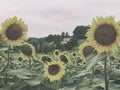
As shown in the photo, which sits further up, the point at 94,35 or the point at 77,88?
the point at 94,35

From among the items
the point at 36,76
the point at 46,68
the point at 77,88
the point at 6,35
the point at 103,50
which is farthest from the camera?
the point at 46,68

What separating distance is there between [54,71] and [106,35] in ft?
11.0

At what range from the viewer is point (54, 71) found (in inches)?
307

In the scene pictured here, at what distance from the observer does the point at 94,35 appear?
4707mm

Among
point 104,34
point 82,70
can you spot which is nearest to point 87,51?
point 82,70

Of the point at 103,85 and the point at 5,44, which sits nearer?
the point at 103,85

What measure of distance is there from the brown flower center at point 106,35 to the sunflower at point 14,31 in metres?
1.79

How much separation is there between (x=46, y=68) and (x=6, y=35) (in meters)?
1.44

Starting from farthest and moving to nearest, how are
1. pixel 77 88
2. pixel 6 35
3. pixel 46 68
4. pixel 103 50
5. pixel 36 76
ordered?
pixel 46 68 → pixel 6 35 → pixel 36 76 → pixel 77 88 → pixel 103 50

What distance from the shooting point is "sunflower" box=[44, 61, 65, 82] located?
7383 millimetres

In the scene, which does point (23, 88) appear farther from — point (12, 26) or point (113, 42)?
point (113, 42)

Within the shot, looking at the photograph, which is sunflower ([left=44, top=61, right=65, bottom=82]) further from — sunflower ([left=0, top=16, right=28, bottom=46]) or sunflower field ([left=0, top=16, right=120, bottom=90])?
sunflower ([left=0, top=16, right=28, bottom=46])

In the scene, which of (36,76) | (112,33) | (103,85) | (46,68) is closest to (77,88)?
(103,85)

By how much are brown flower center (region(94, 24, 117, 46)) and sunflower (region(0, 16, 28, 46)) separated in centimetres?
179
